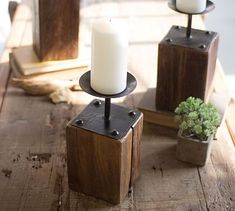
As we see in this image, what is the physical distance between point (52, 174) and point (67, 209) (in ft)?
0.34

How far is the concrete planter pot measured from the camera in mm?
979

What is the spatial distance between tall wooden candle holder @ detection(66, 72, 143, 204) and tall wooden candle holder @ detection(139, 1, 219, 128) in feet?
0.70

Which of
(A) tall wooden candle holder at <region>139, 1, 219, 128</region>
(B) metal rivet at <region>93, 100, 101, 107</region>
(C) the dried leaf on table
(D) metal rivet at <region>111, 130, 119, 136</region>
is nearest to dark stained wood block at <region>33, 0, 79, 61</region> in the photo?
(C) the dried leaf on table

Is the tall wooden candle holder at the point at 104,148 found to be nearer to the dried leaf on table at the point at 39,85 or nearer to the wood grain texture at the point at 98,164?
the wood grain texture at the point at 98,164

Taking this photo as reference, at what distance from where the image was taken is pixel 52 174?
98cm

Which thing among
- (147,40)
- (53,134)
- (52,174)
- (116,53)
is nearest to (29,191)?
(52,174)

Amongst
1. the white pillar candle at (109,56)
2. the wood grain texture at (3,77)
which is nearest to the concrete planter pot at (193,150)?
the white pillar candle at (109,56)

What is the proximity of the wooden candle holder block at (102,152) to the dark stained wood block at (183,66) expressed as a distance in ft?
0.71

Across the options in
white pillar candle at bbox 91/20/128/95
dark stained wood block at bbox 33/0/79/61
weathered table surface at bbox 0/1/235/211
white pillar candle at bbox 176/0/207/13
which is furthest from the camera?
dark stained wood block at bbox 33/0/79/61

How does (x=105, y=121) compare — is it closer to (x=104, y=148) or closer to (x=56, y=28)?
(x=104, y=148)

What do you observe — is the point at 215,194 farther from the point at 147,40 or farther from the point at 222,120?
the point at 147,40

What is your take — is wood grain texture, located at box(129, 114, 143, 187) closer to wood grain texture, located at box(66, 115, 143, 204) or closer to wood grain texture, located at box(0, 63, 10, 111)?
wood grain texture, located at box(66, 115, 143, 204)

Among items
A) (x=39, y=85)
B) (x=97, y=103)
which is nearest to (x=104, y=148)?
(x=97, y=103)

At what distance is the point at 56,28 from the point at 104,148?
485 mm
